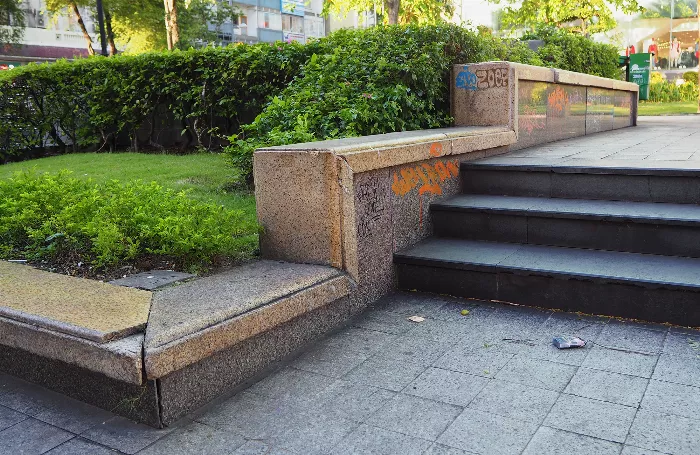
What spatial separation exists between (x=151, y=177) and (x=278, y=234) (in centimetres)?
400

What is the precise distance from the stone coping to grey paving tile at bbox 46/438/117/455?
1.18ft

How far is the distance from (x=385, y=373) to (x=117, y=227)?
200 centimetres

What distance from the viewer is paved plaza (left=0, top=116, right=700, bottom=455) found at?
2.68m

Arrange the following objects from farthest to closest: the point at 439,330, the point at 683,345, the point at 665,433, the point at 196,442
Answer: the point at 439,330 → the point at 683,345 → the point at 196,442 → the point at 665,433

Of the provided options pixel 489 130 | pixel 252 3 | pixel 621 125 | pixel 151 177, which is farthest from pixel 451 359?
pixel 252 3

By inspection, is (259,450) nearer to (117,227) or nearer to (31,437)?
(31,437)

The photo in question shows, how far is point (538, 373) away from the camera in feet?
10.8

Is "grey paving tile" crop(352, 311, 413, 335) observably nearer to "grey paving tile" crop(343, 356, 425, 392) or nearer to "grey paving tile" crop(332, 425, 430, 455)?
"grey paving tile" crop(343, 356, 425, 392)

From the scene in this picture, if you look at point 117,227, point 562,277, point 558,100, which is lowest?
point 562,277

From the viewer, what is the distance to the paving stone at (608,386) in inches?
117

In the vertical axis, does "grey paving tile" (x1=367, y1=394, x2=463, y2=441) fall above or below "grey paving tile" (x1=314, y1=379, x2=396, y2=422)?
below

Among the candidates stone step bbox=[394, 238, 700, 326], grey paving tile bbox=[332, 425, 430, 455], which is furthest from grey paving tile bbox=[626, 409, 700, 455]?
stone step bbox=[394, 238, 700, 326]

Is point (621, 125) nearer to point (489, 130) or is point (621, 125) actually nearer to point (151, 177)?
point (489, 130)

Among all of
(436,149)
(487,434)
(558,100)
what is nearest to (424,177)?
(436,149)
